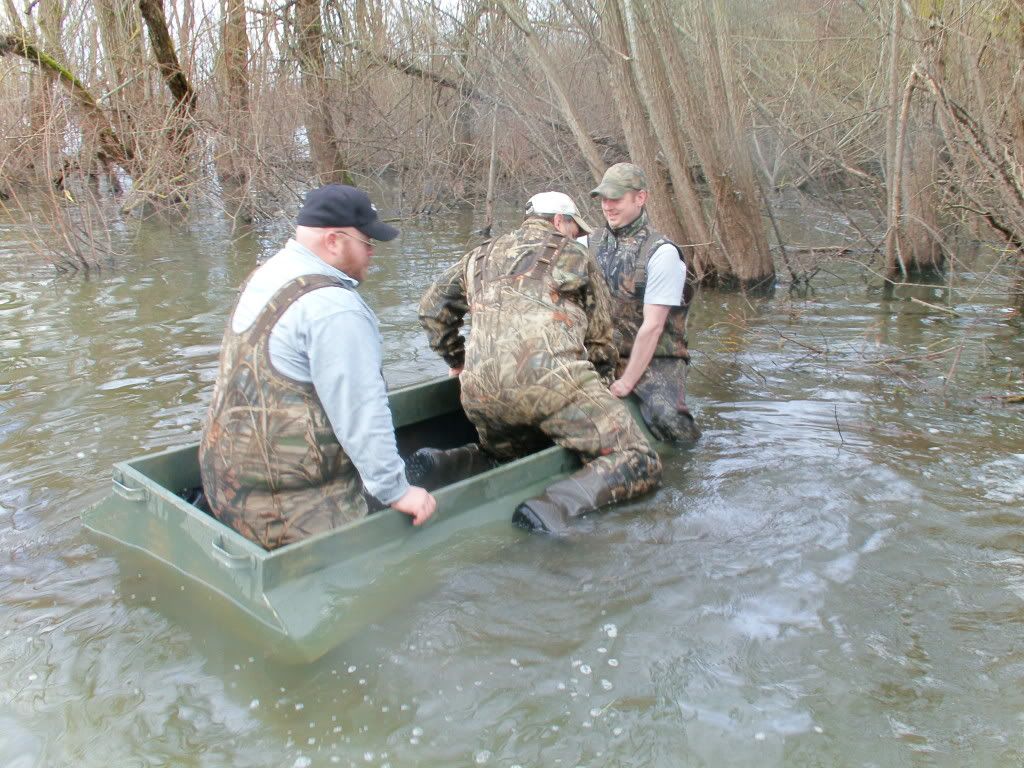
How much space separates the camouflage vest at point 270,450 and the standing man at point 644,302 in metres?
2.24

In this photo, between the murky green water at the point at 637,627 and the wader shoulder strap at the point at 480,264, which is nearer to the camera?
the murky green water at the point at 637,627

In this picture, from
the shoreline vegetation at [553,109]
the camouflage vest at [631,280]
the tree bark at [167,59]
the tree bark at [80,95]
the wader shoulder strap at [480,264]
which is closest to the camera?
the wader shoulder strap at [480,264]

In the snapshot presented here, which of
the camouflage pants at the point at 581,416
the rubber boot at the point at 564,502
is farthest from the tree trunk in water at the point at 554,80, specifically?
the rubber boot at the point at 564,502

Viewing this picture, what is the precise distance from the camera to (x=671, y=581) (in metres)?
4.36

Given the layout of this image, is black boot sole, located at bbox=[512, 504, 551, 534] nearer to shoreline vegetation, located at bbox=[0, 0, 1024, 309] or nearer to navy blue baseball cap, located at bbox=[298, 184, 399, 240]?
navy blue baseball cap, located at bbox=[298, 184, 399, 240]

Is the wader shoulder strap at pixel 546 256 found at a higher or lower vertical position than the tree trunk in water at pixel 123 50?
lower

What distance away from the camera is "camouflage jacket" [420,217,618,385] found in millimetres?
4852

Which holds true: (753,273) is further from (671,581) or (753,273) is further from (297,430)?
(297,430)

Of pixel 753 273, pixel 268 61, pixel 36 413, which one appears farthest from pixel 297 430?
pixel 268 61

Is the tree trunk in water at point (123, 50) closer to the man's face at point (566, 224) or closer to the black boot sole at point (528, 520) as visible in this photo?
the man's face at point (566, 224)

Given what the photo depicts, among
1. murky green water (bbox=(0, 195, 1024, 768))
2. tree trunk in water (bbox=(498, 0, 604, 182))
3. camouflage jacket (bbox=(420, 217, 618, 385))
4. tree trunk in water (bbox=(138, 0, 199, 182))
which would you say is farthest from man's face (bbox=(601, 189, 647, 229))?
tree trunk in water (bbox=(138, 0, 199, 182))

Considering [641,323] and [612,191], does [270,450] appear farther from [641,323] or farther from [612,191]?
[641,323]

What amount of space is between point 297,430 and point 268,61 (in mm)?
11391

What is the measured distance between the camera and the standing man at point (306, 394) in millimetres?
3562
